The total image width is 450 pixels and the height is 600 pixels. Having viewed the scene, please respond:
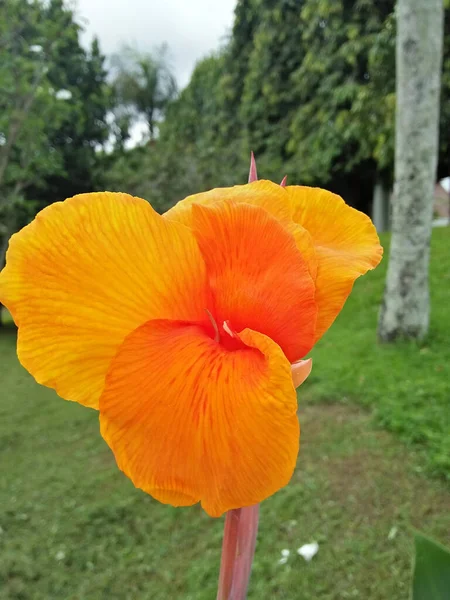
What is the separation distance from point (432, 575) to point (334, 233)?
26cm

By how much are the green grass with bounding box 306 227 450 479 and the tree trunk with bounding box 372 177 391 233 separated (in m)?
4.78

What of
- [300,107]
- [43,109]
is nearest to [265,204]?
[43,109]

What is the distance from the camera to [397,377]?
3096mm

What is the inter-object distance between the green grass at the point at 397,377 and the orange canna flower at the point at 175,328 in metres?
2.20

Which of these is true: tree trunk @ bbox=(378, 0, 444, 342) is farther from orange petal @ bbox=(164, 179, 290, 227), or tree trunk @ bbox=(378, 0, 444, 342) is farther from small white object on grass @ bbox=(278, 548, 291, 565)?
orange petal @ bbox=(164, 179, 290, 227)

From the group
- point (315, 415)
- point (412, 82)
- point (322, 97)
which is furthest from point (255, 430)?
point (322, 97)

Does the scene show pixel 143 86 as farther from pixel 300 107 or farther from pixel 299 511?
pixel 299 511

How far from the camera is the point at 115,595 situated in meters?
1.92

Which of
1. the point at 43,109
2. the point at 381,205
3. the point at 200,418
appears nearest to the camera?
the point at 200,418

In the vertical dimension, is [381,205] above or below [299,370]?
below

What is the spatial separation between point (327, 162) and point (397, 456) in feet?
18.4

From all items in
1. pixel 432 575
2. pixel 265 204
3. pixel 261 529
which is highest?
pixel 265 204

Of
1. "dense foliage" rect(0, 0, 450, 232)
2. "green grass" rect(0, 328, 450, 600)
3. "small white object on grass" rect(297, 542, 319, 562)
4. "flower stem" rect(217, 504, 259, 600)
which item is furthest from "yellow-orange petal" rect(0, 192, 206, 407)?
"dense foliage" rect(0, 0, 450, 232)

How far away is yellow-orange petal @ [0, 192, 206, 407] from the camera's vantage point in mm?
278
